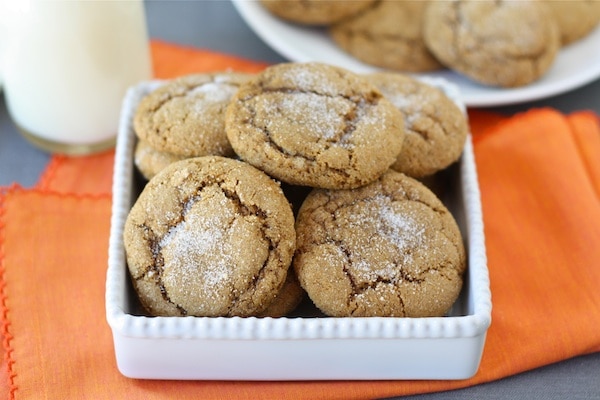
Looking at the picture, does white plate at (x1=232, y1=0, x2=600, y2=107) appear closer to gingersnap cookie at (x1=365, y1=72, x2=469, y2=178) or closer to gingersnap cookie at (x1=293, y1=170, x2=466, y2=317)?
gingersnap cookie at (x1=365, y1=72, x2=469, y2=178)

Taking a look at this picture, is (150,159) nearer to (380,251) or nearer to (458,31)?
(380,251)

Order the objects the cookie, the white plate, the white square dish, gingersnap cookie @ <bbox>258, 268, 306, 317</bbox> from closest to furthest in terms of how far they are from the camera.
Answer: the white square dish → gingersnap cookie @ <bbox>258, 268, 306, 317</bbox> → the white plate → the cookie

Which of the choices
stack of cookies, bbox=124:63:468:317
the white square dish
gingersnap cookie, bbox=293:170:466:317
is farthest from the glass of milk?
gingersnap cookie, bbox=293:170:466:317

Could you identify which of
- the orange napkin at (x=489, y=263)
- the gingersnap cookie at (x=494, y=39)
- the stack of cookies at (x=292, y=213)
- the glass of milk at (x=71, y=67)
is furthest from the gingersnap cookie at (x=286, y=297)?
the gingersnap cookie at (x=494, y=39)

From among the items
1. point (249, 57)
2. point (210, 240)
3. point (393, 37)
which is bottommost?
point (249, 57)

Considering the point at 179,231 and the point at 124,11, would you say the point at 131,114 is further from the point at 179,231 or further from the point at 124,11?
the point at 179,231

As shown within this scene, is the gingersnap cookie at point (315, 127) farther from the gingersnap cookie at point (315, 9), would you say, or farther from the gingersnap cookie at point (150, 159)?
the gingersnap cookie at point (315, 9)

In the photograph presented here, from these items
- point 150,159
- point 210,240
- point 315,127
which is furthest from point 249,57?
point 210,240
